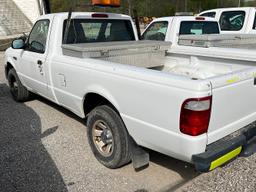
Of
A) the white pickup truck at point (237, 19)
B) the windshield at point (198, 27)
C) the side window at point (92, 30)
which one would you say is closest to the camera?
the side window at point (92, 30)

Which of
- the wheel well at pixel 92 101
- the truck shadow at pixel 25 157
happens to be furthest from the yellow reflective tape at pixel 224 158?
the truck shadow at pixel 25 157

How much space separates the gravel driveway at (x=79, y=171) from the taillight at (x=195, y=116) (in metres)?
0.97

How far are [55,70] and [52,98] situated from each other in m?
0.67

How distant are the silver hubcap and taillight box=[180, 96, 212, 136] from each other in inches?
46.7

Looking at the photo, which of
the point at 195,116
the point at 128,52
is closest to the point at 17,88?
the point at 128,52

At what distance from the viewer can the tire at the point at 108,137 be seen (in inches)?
128

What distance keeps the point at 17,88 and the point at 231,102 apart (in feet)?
16.0

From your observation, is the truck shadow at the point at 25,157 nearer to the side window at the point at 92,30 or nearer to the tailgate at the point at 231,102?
the side window at the point at 92,30

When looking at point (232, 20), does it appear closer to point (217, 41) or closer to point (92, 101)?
point (217, 41)

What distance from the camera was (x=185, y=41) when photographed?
4.54m

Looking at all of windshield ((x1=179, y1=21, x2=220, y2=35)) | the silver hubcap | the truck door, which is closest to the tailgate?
the silver hubcap

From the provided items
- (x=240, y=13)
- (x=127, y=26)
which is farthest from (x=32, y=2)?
(x=127, y=26)

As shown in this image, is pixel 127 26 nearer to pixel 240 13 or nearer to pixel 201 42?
pixel 201 42

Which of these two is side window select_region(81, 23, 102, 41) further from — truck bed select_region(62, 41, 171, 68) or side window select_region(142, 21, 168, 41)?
side window select_region(142, 21, 168, 41)
